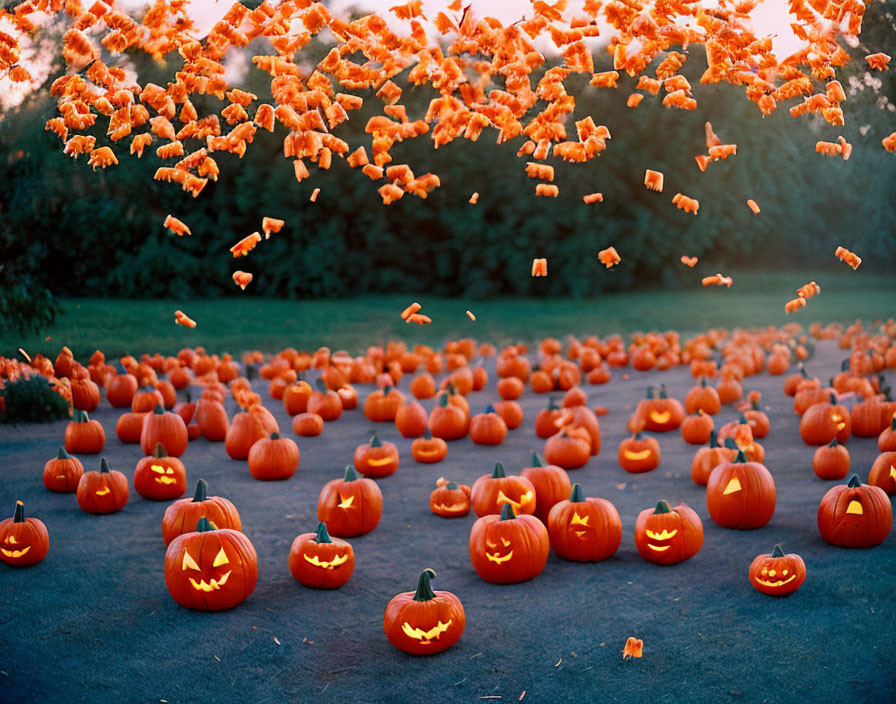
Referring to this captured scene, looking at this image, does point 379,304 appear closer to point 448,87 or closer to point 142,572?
point 448,87

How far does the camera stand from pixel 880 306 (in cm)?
1942

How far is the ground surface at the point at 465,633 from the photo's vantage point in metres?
3.33

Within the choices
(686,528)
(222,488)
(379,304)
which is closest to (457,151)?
(379,304)

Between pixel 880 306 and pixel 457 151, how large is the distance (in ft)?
33.4

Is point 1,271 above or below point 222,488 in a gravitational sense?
above

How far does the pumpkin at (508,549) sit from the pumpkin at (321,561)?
649mm

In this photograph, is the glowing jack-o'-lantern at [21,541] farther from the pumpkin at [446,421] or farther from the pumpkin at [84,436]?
the pumpkin at [446,421]

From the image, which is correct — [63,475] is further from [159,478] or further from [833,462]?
[833,462]

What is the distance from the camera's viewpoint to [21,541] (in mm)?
4477

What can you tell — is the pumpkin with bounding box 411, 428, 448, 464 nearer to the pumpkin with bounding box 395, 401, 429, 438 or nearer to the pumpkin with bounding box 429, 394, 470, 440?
the pumpkin with bounding box 429, 394, 470, 440

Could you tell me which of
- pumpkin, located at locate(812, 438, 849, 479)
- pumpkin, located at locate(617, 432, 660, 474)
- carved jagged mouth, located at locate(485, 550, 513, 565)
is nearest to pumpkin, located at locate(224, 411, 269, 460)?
pumpkin, located at locate(617, 432, 660, 474)

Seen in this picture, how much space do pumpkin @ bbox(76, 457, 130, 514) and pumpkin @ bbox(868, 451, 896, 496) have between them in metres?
4.62

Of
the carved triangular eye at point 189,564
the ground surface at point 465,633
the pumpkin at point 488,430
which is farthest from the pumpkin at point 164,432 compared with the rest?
the carved triangular eye at point 189,564

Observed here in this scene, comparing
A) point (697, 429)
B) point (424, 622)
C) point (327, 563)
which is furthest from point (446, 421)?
point (424, 622)
